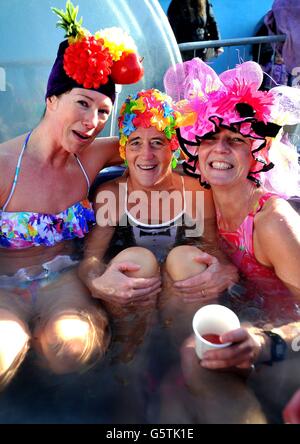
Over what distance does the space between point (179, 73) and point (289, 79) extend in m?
3.27

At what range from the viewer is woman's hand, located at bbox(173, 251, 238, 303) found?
7.37ft

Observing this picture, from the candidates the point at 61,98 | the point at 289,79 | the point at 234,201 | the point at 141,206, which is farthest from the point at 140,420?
the point at 289,79

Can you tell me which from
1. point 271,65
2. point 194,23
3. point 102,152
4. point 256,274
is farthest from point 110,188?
point 271,65

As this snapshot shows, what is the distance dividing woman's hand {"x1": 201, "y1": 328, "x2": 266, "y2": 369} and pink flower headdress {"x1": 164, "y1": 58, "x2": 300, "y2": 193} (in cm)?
98

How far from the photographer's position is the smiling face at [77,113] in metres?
2.29

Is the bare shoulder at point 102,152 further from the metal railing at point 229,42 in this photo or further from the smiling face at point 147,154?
the metal railing at point 229,42

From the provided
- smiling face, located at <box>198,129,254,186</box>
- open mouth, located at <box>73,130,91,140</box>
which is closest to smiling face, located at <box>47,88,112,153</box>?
open mouth, located at <box>73,130,91,140</box>

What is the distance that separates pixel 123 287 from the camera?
7.28ft

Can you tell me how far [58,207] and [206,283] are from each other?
3.33 feet

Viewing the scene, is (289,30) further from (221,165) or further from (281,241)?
(281,241)

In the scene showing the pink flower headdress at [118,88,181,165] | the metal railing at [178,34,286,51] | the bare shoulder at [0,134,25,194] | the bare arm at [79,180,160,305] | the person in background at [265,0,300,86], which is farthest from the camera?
the person in background at [265,0,300,86]

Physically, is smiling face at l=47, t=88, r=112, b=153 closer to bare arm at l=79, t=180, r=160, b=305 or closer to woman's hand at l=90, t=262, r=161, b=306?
bare arm at l=79, t=180, r=160, b=305

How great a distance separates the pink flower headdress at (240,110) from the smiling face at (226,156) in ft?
0.16

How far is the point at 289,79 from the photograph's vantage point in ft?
18.2
